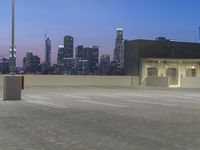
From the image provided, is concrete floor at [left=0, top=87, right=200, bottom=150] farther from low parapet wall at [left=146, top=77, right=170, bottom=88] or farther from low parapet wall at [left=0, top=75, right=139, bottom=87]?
low parapet wall at [left=146, top=77, right=170, bottom=88]

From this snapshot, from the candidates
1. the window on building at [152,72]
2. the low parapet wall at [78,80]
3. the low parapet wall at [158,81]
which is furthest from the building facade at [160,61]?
the low parapet wall at [78,80]

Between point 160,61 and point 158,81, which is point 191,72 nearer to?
point 160,61

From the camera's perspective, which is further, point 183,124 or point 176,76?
point 176,76

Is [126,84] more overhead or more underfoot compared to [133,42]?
more underfoot

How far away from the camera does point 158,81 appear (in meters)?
55.2

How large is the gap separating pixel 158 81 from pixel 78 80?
8.73m

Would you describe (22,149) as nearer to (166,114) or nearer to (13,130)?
(13,130)

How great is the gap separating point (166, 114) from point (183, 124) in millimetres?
3305

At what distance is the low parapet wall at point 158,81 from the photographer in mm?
54716

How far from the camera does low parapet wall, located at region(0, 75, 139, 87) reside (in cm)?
5156

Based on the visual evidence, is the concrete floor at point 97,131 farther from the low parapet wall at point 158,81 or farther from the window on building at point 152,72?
A: the window on building at point 152,72

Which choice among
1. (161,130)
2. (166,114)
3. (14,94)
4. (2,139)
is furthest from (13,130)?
(14,94)

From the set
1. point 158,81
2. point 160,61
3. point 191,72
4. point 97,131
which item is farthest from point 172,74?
point 97,131

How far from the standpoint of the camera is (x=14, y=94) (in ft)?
81.7
